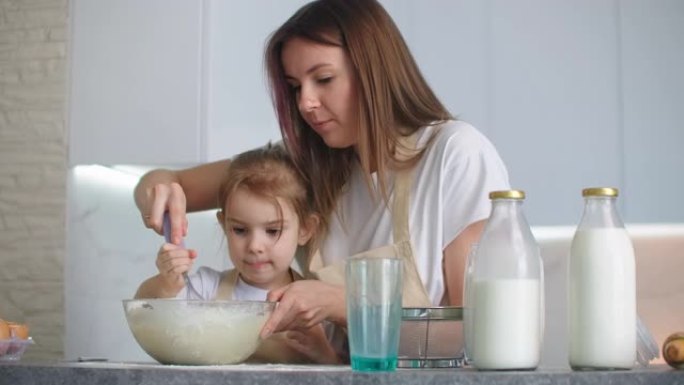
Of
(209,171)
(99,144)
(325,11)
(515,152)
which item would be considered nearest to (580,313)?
(325,11)

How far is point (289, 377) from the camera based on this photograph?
103cm

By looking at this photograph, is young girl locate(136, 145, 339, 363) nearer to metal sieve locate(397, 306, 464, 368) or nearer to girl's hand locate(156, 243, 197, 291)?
girl's hand locate(156, 243, 197, 291)

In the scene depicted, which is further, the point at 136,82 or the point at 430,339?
the point at 136,82

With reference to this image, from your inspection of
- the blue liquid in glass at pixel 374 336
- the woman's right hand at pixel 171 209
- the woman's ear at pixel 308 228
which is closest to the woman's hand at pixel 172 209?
the woman's right hand at pixel 171 209

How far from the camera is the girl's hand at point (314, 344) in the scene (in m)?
1.98

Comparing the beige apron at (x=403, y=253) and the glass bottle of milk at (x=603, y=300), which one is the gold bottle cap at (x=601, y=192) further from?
the beige apron at (x=403, y=253)

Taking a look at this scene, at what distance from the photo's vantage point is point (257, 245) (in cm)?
221

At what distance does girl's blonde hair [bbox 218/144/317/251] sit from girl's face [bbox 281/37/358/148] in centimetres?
19

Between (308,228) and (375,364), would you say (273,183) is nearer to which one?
(308,228)

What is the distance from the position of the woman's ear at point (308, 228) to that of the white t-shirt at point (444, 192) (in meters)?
0.15

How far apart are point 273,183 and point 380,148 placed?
0.28m

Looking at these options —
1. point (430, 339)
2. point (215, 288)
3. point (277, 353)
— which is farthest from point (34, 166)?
point (430, 339)

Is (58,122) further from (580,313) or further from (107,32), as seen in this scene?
(580,313)

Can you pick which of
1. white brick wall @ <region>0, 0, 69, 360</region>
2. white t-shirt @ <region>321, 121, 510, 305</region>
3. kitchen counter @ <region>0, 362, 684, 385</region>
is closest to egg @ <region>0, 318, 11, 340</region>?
kitchen counter @ <region>0, 362, 684, 385</region>
